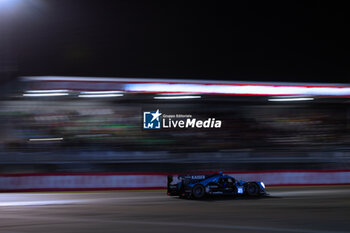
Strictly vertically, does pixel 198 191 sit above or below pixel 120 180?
below

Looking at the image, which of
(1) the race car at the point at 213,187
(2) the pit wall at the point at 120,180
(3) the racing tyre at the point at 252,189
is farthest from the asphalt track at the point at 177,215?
(2) the pit wall at the point at 120,180

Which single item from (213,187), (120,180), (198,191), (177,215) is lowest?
(177,215)

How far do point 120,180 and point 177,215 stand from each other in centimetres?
813

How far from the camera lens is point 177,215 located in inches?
361

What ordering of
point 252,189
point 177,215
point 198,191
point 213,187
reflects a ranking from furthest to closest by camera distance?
point 252,189 → point 213,187 → point 198,191 → point 177,215

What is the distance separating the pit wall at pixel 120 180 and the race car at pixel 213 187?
13.5 feet

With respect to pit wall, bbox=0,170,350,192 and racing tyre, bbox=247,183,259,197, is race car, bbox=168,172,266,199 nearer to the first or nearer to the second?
racing tyre, bbox=247,183,259,197

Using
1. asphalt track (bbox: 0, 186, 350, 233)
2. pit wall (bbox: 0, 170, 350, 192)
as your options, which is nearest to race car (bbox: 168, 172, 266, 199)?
asphalt track (bbox: 0, 186, 350, 233)

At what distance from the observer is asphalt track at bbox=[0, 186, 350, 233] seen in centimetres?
751

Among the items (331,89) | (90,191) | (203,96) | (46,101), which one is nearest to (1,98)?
(46,101)

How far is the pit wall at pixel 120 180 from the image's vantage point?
16.2 m

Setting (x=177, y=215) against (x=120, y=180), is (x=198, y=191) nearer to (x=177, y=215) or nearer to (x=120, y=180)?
(x=177, y=215)

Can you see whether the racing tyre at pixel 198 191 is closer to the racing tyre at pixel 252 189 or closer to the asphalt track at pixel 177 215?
the asphalt track at pixel 177 215

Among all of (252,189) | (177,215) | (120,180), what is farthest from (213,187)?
(120,180)
